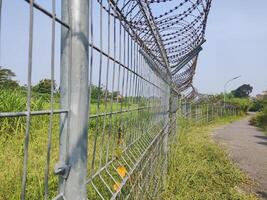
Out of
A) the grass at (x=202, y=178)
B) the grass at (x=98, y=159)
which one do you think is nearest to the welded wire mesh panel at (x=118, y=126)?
the grass at (x=98, y=159)

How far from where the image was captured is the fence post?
3.40 feet

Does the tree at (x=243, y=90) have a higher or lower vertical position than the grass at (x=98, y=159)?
higher

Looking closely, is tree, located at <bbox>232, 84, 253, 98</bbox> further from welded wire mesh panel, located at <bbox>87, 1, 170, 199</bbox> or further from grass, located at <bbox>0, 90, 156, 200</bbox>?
welded wire mesh panel, located at <bbox>87, 1, 170, 199</bbox>

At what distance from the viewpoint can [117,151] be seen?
175 cm

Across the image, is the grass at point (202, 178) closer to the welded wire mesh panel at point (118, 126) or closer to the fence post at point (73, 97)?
the welded wire mesh panel at point (118, 126)

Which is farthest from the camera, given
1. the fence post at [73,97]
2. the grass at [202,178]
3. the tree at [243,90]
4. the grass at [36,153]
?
the tree at [243,90]

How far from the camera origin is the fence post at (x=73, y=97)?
40.8 inches

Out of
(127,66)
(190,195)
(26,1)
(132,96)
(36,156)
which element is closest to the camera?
(26,1)

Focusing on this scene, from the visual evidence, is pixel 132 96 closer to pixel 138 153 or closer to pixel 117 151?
pixel 138 153

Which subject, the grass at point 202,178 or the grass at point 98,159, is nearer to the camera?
the grass at point 98,159

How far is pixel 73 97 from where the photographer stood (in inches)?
41.4

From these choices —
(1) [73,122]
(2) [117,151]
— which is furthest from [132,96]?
(1) [73,122]

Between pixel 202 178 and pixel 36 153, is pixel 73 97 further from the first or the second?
pixel 202 178

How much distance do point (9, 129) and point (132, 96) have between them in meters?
2.37
